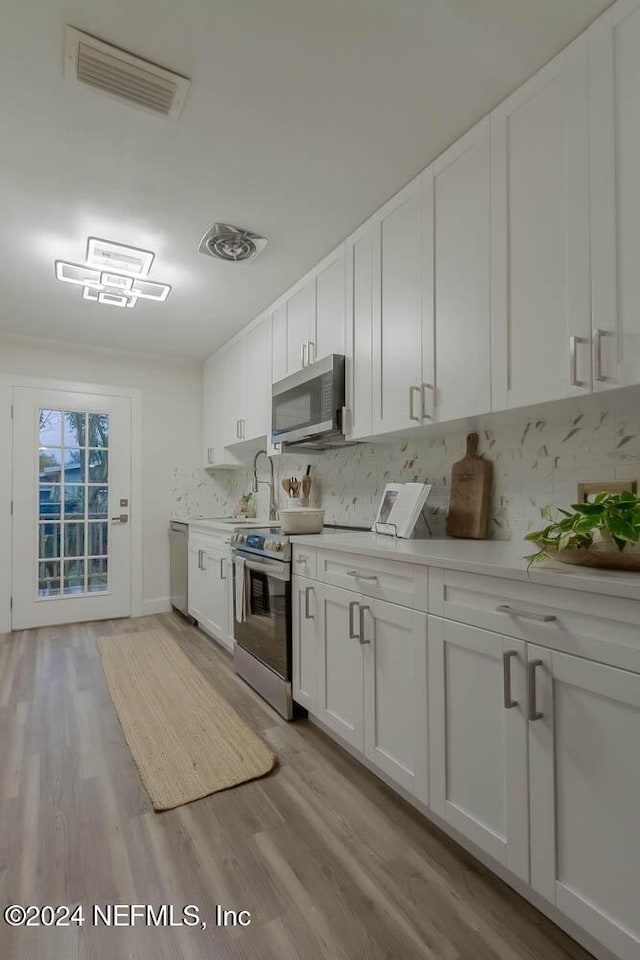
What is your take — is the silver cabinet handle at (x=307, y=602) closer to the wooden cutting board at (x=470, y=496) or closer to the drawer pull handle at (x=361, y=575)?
the drawer pull handle at (x=361, y=575)

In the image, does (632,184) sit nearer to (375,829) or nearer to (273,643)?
(375,829)

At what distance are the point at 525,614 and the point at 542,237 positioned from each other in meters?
1.15

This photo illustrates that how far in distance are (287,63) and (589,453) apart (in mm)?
1611

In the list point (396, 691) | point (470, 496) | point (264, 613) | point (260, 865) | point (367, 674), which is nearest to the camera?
point (260, 865)

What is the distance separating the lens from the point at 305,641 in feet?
7.30

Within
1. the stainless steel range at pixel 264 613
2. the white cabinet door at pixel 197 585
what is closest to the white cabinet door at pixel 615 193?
the stainless steel range at pixel 264 613

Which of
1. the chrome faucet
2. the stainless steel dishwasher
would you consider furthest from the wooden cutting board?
the stainless steel dishwasher

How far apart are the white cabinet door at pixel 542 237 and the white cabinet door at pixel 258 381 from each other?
6.39 feet

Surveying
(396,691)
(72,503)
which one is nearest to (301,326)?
(396,691)

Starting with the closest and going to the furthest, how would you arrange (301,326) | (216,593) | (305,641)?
(305,641), (301,326), (216,593)

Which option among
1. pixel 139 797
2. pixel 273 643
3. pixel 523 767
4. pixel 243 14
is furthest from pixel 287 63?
pixel 139 797

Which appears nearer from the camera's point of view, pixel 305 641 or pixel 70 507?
pixel 305 641

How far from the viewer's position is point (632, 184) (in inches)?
50.2

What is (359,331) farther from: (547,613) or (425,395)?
(547,613)
